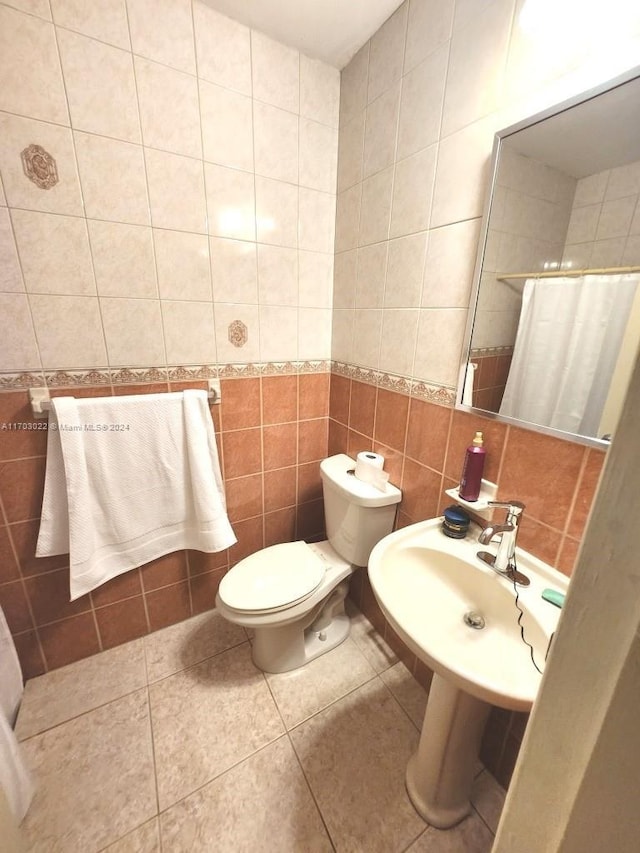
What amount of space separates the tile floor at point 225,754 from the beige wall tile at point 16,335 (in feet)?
4.06

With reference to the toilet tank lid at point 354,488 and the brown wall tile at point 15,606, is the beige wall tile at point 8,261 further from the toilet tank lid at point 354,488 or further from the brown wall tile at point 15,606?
the toilet tank lid at point 354,488

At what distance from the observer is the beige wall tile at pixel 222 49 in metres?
1.07

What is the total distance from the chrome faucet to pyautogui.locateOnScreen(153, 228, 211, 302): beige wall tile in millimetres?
1218

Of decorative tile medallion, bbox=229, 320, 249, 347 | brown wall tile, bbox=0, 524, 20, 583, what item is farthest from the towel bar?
decorative tile medallion, bbox=229, 320, 249, 347

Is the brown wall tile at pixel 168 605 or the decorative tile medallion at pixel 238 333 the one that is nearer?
the decorative tile medallion at pixel 238 333

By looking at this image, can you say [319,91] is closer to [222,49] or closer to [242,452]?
[222,49]

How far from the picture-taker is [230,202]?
4.04 feet

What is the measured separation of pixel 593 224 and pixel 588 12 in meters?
0.39

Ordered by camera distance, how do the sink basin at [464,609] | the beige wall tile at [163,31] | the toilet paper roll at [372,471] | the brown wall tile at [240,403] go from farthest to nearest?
the brown wall tile at [240,403], the toilet paper roll at [372,471], the beige wall tile at [163,31], the sink basin at [464,609]

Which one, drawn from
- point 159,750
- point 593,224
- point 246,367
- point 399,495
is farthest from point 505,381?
point 159,750

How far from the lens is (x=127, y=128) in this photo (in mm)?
1045

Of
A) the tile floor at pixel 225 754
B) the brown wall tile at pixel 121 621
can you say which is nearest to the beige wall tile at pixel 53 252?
the brown wall tile at pixel 121 621

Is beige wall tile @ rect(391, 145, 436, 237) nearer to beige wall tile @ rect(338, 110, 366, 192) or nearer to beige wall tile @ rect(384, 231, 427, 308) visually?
beige wall tile @ rect(384, 231, 427, 308)

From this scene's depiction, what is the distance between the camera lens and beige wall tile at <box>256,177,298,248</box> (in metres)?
1.28
